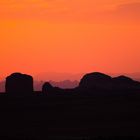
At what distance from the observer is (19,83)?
302 feet

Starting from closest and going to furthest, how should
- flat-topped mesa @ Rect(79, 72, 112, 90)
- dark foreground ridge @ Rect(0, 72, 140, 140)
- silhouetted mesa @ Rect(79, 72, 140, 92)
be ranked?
dark foreground ridge @ Rect(0, 72, 140, 140)
silhouetted mesa @ Rect(79, 72, 140, 92)
flat-topped mesa @ Rect(79, 72, 112, 90)

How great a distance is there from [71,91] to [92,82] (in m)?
13.7

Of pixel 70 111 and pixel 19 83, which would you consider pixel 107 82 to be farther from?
pixel 70 111

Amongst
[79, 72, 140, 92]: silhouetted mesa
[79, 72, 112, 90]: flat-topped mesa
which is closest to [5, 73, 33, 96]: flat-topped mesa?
[79, 72, 140, 92]: silhouetted mesa

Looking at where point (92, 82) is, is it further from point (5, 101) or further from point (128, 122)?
point (128, 122)

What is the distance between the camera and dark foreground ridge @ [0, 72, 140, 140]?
5438 cm

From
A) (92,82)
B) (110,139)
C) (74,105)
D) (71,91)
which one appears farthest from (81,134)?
(92,82)

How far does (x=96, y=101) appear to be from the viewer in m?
79.2

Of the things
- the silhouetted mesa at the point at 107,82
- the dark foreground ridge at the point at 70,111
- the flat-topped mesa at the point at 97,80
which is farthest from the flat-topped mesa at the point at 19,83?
the flat-topped mesa at the point at 97,80

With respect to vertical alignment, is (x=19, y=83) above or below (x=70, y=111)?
above

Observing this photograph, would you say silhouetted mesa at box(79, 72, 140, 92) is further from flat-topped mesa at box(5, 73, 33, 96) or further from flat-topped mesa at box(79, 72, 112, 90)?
flat-topped mesa at box(5, 73, 33, 96)

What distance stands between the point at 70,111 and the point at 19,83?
2238cm

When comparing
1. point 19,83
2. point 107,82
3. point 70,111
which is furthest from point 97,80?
point 70,111

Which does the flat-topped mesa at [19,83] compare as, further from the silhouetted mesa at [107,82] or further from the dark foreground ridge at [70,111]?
the silhouetted mesa at [107,82]
